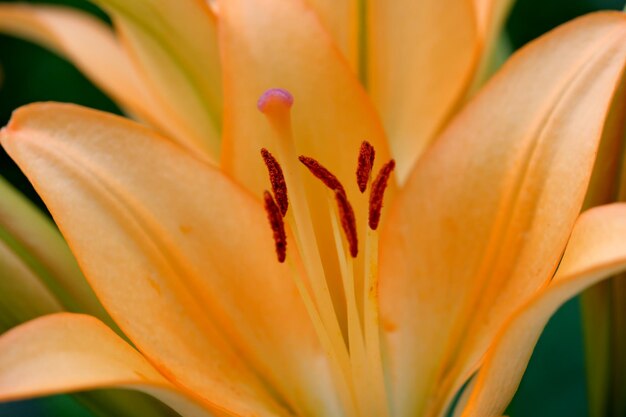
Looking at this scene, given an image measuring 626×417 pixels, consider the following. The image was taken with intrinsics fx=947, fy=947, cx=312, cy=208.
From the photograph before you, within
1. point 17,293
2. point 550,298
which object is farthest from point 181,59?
point 550,298

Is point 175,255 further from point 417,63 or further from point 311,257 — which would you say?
point 417,63

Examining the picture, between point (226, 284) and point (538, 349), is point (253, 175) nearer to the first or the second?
point (226, 284)

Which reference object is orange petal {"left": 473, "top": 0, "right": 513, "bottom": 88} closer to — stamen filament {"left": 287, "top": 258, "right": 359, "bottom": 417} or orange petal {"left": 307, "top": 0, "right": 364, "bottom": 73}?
orange petal {"left": 307, "top": 0, "right": 364, "bottom": 73}

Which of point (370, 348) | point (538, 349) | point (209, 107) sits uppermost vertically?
point (209, 107)

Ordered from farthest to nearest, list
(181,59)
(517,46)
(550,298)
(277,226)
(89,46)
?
(517,46) → (89,46) → (181,59) → (277,226) → (550,298)

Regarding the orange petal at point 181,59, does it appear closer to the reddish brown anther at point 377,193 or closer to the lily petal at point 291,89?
the lily petal at point 291,89

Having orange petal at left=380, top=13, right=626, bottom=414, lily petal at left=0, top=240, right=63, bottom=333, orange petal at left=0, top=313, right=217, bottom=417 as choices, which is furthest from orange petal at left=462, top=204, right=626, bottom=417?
lily petal at left=0, top=240, right=63, bottom=333

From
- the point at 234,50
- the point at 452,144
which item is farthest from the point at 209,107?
the point at 452,144
